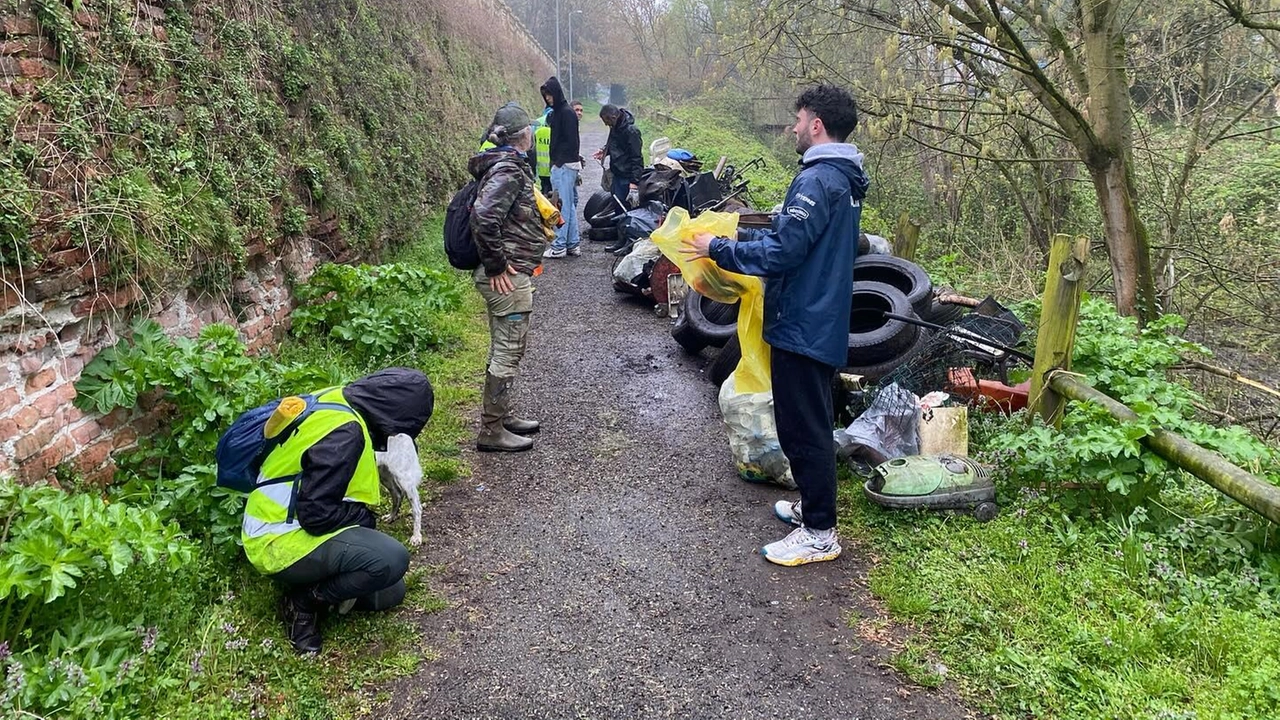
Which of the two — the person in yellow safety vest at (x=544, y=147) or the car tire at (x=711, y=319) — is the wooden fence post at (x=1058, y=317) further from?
the person in yellow safety vest at (x=544, y=147)

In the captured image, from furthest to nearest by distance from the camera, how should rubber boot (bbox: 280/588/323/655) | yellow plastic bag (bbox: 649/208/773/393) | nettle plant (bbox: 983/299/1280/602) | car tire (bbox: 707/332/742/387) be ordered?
1. car tire (bbox: 707/332/742/387)
2. yellow plastic bag (bbox: 649/208/773/393)
3. nettle plant (bbox: 983/299/1280/602)
4. rubber boot (bbox: 280/588/323/655)

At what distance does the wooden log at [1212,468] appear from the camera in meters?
2.85

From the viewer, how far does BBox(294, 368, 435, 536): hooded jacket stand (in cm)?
276

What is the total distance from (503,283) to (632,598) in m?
2.13

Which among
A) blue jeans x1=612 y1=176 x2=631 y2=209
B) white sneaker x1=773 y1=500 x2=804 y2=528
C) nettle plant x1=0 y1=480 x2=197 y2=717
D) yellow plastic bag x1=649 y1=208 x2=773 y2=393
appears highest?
yellow plastic bag x1=649 y1=208 x2=773 y2=393

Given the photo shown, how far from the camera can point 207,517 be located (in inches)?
127

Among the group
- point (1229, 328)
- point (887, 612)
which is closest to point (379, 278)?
point (887, 612)

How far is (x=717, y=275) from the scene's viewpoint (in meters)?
3.93

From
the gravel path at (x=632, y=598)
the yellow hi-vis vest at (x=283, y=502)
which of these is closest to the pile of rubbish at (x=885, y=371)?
the gravel path at (x=632, y=598)

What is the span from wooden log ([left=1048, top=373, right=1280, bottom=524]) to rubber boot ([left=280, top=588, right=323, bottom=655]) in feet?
11.8

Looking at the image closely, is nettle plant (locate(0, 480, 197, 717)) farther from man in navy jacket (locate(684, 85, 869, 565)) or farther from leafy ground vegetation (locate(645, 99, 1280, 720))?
leafy ground vegetation (locate(645, 99, 1280, 720))

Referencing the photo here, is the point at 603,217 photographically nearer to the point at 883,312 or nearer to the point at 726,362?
the point at 726,362

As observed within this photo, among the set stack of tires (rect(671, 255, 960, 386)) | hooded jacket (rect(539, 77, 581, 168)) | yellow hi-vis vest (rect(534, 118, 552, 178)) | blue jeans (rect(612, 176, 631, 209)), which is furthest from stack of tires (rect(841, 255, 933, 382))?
yellow hi-vis vest (rect(534, 118, 552, 178))

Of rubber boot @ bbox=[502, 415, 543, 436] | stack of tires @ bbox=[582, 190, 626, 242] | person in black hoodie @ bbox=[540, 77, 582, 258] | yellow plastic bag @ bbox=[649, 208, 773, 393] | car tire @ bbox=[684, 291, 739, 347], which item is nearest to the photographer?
yellow plastic bag @ bbox=[649, 208, 773, 393]
